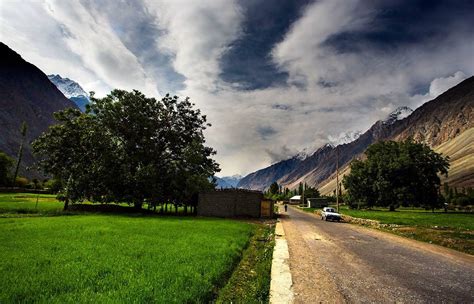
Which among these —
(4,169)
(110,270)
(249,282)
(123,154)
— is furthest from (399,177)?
(4,169)

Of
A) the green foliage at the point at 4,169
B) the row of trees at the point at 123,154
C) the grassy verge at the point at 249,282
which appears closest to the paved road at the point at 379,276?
the grassy verge at the point at 249,282

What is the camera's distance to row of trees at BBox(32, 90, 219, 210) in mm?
38688

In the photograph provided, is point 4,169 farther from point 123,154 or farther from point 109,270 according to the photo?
point 109,270

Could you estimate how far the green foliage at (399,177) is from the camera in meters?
72.5

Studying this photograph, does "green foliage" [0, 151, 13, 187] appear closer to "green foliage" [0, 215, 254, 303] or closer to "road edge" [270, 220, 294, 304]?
"green foliage" [0, 215, 254, 303]

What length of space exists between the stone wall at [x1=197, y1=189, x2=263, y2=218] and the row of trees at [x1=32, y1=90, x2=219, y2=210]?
5.56 feet

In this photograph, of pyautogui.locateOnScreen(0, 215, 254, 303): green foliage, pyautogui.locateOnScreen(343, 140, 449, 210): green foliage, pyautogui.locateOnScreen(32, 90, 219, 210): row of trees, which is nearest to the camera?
pyautogui.locateOnScreen(0, 215, 254, 303): green foliage

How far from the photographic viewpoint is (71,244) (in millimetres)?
13531

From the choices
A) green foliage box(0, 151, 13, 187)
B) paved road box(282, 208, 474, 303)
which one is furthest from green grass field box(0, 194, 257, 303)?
green foliage box(0, 151, 13, 187)

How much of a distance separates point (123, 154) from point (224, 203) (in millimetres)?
15702

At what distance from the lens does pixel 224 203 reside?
44188 millimetres

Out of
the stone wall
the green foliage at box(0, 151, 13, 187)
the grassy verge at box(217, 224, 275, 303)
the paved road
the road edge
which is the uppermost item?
the green foliage at box(0, 151, 13, 187)

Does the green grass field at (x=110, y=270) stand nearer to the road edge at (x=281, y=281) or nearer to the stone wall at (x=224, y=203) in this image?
the road edge at (x=281, y=281)

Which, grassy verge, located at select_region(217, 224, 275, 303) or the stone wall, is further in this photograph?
the stone wall
